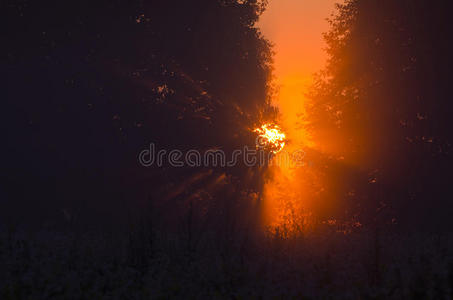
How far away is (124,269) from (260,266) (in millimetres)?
2673

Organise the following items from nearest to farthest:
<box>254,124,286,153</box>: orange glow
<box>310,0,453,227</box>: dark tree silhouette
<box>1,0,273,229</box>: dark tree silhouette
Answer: <box>310,0,453,227</box>: dark tree silhouette → <box>1,0,273,229</box>: dark tree silhouette → <box>254,124,286,153</box>: orange glow

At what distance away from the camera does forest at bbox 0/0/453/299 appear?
14.8m

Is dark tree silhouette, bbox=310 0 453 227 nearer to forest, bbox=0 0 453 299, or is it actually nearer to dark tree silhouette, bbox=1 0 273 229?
Answer: forest, bbox=0 0 453 299

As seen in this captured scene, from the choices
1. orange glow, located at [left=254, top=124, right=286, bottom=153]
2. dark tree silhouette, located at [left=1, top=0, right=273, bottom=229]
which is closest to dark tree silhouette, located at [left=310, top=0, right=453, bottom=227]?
orange glow, located at [left=254, top=124, right=286, bottom=153]

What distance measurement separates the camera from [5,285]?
7.25 meters

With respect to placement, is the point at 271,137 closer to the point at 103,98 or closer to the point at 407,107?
the point at 407,107

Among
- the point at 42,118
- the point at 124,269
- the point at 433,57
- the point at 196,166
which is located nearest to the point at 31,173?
the point at 42,118

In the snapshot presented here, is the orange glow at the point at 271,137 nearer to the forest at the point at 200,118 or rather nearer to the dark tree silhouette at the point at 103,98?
the forest at the point at 200,118

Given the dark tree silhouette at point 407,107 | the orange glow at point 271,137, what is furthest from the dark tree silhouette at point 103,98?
the dark tree silhouette at point 407,107

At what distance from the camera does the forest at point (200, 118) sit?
581 inches

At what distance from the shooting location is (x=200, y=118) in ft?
57.2

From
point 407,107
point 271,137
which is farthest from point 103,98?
point 407,107

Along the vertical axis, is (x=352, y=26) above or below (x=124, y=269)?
above

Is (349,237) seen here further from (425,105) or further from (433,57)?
(433,57)
